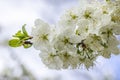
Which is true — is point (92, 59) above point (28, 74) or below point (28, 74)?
above

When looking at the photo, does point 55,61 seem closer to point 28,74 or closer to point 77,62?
point 77,62

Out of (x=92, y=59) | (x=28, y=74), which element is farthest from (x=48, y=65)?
(x=28, y=74)

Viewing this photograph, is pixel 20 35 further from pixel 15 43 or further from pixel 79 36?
pixel 79 36

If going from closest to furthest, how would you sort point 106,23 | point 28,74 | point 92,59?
point 106,23, point 92,59, point 28,74

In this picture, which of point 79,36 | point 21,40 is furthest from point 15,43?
point 79,36

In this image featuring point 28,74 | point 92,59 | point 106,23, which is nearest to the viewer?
point 106,23

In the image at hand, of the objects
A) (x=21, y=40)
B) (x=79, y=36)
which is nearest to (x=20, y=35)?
(x=21, y=40)
